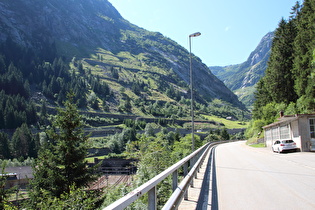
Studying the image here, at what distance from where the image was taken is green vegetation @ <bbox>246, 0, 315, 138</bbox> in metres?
33.6

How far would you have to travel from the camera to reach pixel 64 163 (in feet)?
62.5

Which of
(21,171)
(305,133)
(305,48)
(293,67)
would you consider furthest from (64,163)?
(21,171)

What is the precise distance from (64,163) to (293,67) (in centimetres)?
3579

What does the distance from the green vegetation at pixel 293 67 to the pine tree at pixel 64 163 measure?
26.6m

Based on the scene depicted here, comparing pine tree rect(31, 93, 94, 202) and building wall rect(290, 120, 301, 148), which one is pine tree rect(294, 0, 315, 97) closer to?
building wall rect(290, 120, 301, 148)

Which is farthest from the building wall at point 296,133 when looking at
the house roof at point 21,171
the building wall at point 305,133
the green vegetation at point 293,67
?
the house roof at point 21,171

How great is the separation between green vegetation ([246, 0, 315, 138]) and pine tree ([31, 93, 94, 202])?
26556 millimetres

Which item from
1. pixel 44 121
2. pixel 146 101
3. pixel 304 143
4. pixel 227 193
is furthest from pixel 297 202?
pixel 146 101

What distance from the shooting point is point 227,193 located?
795 centimetres

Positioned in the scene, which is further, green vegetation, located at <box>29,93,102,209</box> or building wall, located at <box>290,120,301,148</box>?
building wall, located at <box>290,120,301,148</box>

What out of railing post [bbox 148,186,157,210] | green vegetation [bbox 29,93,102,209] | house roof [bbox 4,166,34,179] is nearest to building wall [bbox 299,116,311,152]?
green vegetation [bbox 29,93,102,209]

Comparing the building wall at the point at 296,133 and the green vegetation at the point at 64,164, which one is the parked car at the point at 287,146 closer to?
the building wall at the point at 296,133

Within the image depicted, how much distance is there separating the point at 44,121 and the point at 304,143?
403ft

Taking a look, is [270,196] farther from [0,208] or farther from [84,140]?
[84,140]
